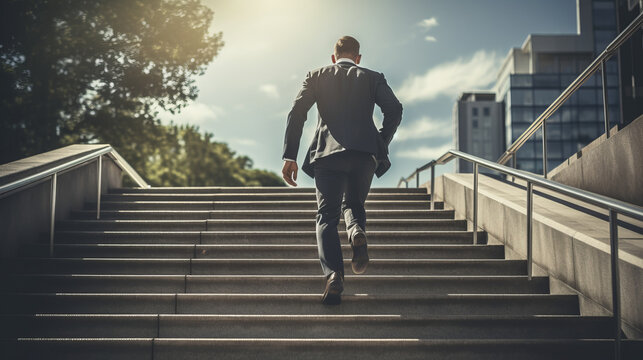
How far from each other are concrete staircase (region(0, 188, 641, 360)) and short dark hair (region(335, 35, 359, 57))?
64.5 inches

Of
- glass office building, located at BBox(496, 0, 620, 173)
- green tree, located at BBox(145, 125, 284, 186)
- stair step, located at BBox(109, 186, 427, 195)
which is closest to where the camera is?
stair step, located at BBox(109, 186, 427, 195)

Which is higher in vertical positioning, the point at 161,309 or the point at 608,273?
the point at 608,273

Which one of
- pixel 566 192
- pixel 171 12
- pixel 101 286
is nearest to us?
pixel 566 192

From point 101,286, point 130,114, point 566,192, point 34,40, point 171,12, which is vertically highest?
point 171,12

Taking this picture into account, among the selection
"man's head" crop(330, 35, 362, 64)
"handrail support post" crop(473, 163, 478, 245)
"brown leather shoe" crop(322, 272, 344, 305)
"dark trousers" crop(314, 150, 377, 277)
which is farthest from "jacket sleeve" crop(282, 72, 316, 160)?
"handrail support post" crop(473, 163, 478, 245)

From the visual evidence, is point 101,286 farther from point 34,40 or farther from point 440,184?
point 34,40

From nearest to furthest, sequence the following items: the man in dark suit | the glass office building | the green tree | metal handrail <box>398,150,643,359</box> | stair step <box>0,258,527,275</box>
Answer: metal handrail <box>398,150,643,359</box> → the man in dark suit → stair step <box>0,258,527,275</box> → the green tree → the glass office building

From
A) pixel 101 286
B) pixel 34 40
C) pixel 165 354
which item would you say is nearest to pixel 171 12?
pixel 34 40

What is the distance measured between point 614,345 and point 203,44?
1597 centimetres

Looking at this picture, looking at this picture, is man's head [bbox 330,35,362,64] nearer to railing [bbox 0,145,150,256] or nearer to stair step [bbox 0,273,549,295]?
stair step [bbox 0,273,549,295]

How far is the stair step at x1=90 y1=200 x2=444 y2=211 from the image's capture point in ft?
19.9

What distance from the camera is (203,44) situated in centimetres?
1664

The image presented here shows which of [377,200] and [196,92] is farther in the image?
[196,92]

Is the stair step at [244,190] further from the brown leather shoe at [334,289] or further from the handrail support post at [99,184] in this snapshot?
the brown leather shoe at [334,289]
